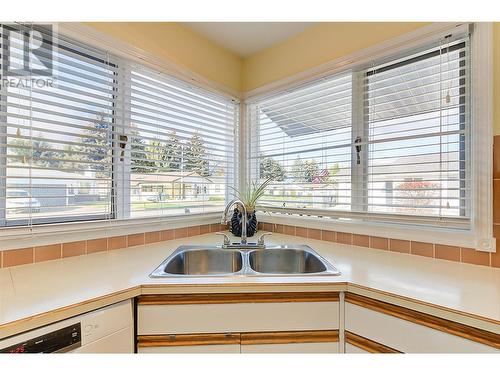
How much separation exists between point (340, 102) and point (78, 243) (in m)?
1.79

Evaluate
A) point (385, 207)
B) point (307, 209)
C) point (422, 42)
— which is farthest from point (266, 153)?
point (422, 42)

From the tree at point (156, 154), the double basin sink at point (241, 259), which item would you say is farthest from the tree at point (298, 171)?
the tree at point (156, 154)

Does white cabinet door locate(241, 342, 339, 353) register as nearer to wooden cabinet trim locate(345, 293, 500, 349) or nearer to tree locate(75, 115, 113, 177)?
wooden cabinet trim locate(345, 293, 500, 349)

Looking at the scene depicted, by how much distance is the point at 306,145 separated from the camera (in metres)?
1.80

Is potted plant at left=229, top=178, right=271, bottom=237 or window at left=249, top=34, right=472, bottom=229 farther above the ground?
window at left=249, top=34, right=472, bottom=229

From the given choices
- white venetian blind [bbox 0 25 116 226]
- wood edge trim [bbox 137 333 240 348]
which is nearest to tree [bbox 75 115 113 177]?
white venetian blind [bbox 0 25 116 226]

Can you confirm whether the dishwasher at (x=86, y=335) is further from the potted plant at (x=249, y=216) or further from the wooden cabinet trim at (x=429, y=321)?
the potted plant at (x=249, y=216)

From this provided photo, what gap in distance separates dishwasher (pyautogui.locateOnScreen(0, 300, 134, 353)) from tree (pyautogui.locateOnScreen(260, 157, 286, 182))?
1361 millimetres

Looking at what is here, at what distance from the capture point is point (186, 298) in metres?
0.95

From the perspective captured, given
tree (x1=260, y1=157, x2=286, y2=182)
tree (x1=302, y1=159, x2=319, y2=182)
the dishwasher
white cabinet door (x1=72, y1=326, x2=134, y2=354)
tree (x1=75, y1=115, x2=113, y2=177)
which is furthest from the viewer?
tree (x1=260, y1=157, x2=286, y2=182)

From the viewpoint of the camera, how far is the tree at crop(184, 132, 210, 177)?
5.80 feet

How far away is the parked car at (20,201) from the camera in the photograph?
1.05 metres

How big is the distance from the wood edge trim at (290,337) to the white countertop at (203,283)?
0.62 ft

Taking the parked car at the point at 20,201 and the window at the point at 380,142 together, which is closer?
the parked car at the point at 20,201
